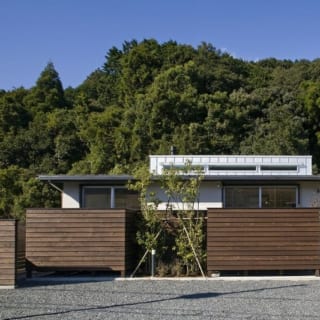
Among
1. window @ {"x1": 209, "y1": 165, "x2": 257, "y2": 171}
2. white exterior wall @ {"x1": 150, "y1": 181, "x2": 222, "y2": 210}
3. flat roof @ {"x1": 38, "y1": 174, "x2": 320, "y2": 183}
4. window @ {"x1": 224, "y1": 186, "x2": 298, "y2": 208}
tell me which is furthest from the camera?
window @ {"x1": 209, "y1": 165, "x2": 257, "y2": 171}

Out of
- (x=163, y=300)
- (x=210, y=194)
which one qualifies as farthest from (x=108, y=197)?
(x=163, y=300)

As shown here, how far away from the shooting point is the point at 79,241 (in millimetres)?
13547

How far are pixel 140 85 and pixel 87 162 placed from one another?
1185cm

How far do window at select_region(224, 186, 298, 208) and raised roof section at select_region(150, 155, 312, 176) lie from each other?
449 cm

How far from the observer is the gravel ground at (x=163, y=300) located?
8.66 m

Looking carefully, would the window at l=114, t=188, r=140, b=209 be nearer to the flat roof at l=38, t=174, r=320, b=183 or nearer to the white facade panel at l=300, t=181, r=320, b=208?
the flat roof at l=38, t=174, r=320, b=183

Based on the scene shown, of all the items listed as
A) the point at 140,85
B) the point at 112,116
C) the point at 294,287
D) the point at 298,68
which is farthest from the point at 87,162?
the point at 294,287

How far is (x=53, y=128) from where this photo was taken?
45.3 m

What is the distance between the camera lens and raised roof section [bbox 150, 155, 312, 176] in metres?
22.5

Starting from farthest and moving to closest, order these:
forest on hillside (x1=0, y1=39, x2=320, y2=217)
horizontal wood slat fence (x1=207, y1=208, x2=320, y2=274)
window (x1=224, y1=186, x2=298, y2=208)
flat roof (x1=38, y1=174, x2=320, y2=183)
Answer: forest on hillside (x1=0, y1=39, x2=320, y2=217) < window (x1=224, y1=186, x2=298, y2=208) < flat roof (x1=38, y1=174, x2=320, y2=183) < horizontal wood slat fence (x1=207, y1=208, x2=320, y2=274)

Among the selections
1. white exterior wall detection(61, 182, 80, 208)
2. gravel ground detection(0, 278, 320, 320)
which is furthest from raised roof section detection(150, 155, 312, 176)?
gravel ground detection(0, 278, 320, 320)

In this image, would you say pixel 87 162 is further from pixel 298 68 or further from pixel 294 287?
pixel 294 287

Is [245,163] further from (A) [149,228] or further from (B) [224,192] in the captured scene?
(A) [149,228]

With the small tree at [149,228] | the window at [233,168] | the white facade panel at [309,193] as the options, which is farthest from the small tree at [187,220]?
the window at [233,168]
